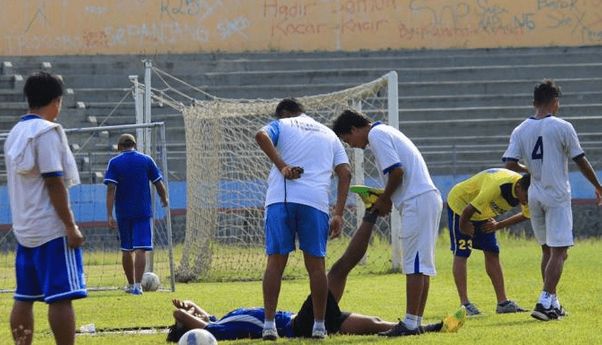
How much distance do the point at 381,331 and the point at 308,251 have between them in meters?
0.87

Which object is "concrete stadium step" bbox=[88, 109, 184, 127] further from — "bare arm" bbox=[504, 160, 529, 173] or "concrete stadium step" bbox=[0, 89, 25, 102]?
"bare arm" bbox=[504, 160, 529, 173]

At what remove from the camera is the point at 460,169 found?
2828 centimetres

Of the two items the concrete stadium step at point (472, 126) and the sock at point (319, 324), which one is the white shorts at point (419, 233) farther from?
the concrete stadium step at point (472, 126)

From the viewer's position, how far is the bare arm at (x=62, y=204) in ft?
27.8

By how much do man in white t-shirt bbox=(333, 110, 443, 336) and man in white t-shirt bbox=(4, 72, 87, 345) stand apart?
2.98 meters

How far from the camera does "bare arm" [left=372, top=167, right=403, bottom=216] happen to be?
35.6ft

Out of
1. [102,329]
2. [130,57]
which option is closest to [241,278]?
[102,329]

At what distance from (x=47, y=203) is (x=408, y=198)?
3362mm

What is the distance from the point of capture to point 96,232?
2331cm

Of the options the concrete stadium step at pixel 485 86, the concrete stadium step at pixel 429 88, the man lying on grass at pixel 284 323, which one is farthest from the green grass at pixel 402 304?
the concrete stadium step at pixel 485 86

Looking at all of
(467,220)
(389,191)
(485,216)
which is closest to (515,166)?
(467,220)

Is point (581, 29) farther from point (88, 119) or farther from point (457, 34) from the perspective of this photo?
point (88, 119)

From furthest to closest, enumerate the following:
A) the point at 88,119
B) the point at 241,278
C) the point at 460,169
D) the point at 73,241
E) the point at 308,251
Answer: the point at 88,119, the point at 460,169, the point at 241,278, the point at 308,251, the point at 73,241

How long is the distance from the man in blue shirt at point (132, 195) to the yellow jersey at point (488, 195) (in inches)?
181
